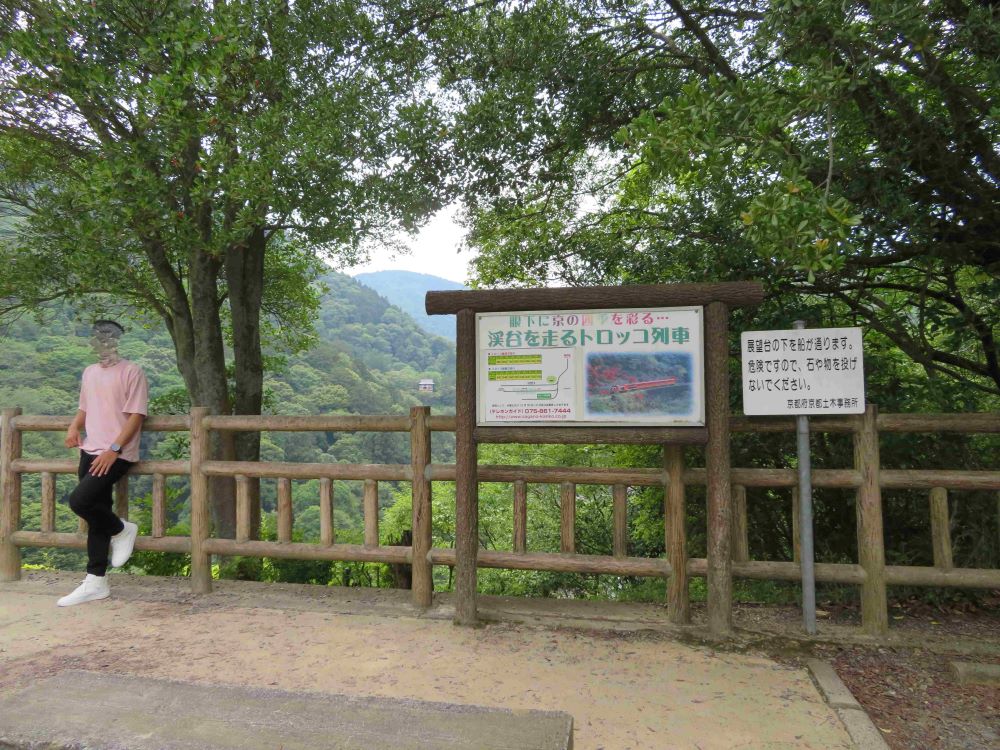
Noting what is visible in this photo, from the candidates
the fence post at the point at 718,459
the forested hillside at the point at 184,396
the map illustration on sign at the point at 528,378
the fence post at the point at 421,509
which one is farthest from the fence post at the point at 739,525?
the forested hillside at the point at 184,396

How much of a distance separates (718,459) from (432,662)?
6.62 feet

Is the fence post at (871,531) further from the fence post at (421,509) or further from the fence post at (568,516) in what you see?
the fence post at (421,509)

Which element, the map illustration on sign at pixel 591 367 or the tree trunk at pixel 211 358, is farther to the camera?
the tree trunk at pixel 211 358

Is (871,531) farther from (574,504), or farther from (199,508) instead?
(199,508)

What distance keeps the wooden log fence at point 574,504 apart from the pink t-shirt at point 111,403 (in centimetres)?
33

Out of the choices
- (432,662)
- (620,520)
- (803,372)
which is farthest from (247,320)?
(803,372)

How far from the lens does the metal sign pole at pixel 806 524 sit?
13.3ft

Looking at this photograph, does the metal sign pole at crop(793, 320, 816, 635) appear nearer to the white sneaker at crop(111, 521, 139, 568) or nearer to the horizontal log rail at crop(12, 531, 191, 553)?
the horizontal log rail at crop(12, 531, 191, 553)

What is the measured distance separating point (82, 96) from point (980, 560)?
27.6ft

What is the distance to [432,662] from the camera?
3.71m

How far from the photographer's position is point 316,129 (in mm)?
6328

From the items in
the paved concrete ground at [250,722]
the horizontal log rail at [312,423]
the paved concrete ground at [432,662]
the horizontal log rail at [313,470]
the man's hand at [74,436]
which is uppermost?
the horizontal log rail at [312,423]

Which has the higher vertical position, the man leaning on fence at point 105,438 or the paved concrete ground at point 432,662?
the man leaning on fence at point 105,438

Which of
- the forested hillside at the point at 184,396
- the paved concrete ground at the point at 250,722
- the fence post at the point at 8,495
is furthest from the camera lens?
the forested hillside at the point at 184,396
